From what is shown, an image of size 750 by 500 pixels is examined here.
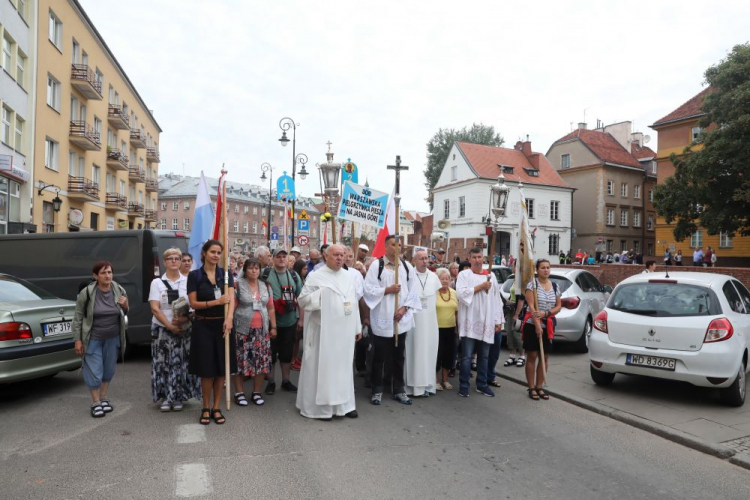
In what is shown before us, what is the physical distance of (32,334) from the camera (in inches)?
253

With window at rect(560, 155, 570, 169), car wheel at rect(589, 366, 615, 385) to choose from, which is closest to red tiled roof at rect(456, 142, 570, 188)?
window at rect(560, 155, 570, 169)

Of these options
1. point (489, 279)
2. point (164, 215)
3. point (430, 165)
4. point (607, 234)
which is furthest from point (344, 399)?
point (164, 215)

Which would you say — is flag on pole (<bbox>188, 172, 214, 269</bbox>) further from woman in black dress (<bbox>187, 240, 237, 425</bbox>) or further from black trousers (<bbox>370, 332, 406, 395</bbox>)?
black trousers (<bbox>370, 332, 406, 395</bbox>)

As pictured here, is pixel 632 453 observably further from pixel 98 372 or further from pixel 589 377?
pixel 98 372

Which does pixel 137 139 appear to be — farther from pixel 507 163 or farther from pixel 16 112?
pixel 507 163

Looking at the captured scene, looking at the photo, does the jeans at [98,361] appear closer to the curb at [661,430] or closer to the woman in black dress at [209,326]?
the woman in black dress at [209,326]

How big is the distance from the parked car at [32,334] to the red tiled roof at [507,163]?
4278 centimetres

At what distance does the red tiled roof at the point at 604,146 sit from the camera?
51469 mm

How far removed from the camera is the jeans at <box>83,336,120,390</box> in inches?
237

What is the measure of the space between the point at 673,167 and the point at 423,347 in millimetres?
38380

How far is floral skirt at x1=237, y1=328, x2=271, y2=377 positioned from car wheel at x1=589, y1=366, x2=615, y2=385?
4.56 meters

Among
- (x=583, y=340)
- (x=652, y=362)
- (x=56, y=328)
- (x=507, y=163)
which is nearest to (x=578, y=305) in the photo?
(x=583, y=340)

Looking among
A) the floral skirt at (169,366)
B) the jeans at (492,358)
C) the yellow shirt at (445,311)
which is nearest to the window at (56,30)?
the floral skirt at (169,366)

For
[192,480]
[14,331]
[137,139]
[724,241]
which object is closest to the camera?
[192,480]
